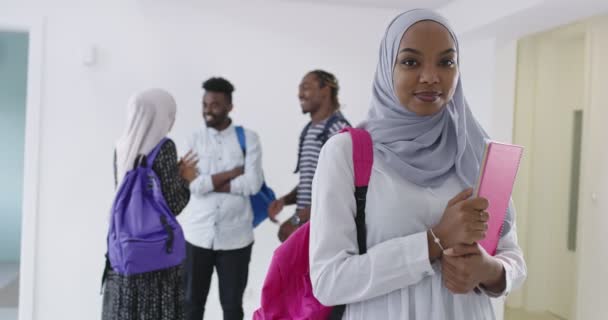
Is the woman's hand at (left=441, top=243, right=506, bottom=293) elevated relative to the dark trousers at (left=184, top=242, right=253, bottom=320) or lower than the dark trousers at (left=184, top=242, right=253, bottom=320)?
elevated

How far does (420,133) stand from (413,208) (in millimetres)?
172

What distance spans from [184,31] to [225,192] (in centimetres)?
142

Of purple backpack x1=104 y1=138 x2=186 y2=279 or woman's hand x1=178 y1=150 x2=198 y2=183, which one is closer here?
purple backpack x1=104 y1=138 x2=186 y2=279

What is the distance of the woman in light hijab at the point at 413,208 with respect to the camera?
37.0 inches

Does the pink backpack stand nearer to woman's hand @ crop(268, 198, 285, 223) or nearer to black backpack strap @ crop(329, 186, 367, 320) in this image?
black backpack strap @ crop(329, 186, 367, 320)

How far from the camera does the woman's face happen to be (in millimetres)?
1012

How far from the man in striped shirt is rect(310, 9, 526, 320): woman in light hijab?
150 centimetres

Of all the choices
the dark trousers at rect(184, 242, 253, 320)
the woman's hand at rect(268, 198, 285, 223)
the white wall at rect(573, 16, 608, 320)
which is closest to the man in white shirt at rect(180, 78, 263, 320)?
the dark trousers at rect(184, 242, 253, 320)

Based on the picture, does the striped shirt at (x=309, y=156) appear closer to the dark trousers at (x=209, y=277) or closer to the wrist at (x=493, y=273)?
the dark trousers at (x=209, y=277)

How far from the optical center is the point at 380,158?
1.04 meters

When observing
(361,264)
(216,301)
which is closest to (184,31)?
(216,301)

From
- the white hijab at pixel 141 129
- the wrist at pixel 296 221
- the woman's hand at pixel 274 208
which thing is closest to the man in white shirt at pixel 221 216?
the woman's hand at pixel 274 208

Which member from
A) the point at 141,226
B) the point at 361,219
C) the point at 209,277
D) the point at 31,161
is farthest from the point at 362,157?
the point at 31,161

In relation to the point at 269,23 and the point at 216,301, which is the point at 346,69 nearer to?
the point at 269,23
